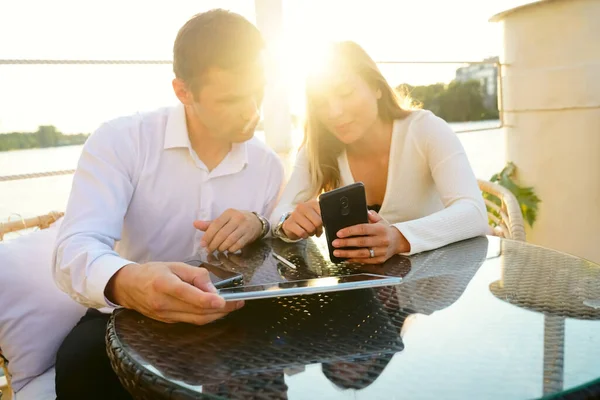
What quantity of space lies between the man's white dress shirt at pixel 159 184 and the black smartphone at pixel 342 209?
54 cm

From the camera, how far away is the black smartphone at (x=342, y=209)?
1162mm

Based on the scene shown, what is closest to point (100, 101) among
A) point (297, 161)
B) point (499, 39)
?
point (297, 161)

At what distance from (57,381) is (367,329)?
76 centimetres

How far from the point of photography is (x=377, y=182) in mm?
1902

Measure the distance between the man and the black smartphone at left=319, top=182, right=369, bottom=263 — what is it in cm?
29

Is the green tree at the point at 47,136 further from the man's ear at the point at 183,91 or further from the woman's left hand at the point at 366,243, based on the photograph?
the woman's left hand at the point at 366,243

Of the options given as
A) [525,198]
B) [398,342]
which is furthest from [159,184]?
[525,198]

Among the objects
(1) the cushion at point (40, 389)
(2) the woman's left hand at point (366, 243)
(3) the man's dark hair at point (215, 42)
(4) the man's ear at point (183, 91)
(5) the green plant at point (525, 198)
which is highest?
(3) the man's dark hair at point (215, 42)

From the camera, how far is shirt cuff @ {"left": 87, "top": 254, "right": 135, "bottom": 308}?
1010 millimetres

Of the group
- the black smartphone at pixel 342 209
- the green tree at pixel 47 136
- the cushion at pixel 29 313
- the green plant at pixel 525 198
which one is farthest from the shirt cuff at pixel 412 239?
the green plant at pixel 525 198

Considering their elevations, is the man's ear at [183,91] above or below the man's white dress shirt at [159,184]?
above

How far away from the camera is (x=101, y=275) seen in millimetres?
1018

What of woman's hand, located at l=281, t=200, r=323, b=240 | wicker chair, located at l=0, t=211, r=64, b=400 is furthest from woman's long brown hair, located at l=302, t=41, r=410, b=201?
wicker chair, located at l=0, t=211, r=64, b=400

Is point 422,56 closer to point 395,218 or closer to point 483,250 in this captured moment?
point 395,218
